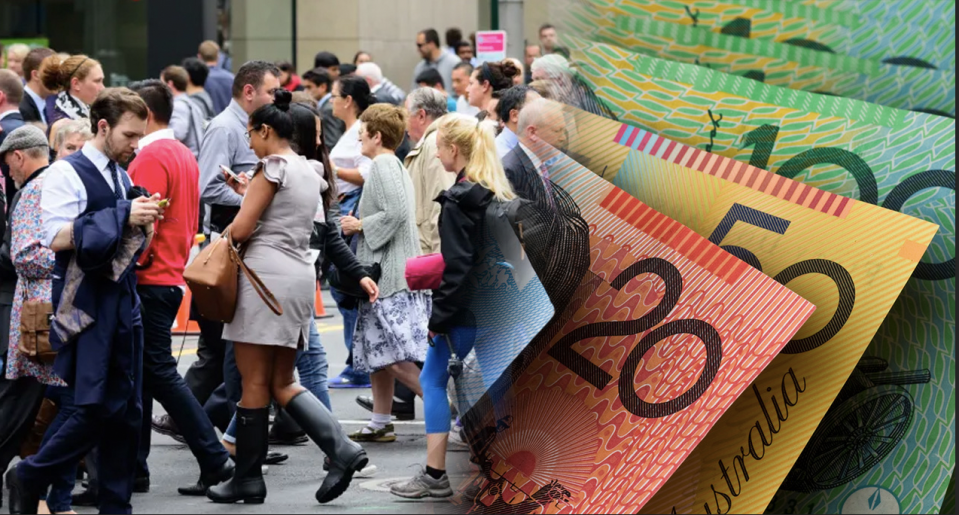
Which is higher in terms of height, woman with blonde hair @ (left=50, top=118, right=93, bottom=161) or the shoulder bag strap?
woman with blonde hair @ (left=50, top=118, right=93, bottom=161)

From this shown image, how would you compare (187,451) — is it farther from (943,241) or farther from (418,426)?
(943,241)

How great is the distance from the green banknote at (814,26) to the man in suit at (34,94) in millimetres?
4894

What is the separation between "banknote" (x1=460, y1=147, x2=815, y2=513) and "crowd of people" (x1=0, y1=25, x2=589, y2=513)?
0.21m

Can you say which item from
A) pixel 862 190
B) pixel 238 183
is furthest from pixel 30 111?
pixel 862 190

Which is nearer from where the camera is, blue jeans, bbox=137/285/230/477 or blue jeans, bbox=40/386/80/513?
blue jeans, bbox=40/386/80/513

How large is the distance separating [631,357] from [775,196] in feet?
2.37

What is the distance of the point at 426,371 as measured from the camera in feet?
18.3

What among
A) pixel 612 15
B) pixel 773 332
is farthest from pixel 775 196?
pixel 612 15

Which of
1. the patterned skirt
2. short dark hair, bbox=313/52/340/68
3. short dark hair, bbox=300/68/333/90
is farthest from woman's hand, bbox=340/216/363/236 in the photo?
short dark hair, bbox=313/52/340/68

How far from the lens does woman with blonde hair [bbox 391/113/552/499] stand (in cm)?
495

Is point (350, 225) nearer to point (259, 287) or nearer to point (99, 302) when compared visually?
point (259, 287)

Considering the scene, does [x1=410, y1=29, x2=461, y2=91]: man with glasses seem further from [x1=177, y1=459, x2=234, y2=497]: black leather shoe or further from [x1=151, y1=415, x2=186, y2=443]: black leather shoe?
[x1=177, y1=459, x2=234, y2=497]: black leather shoe

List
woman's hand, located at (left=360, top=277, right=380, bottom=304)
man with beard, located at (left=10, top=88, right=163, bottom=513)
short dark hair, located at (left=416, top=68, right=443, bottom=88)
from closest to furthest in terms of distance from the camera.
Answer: man with beard, located at (left=10, top=88, right=163, bottom=513)
woman's hand, located at (left=360, top=277, right=380, bottom=304)
short dark hair, located at (left=416, top=68, right=443, bottom=88)

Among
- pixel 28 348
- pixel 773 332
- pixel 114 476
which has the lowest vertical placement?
pixel 114 476
